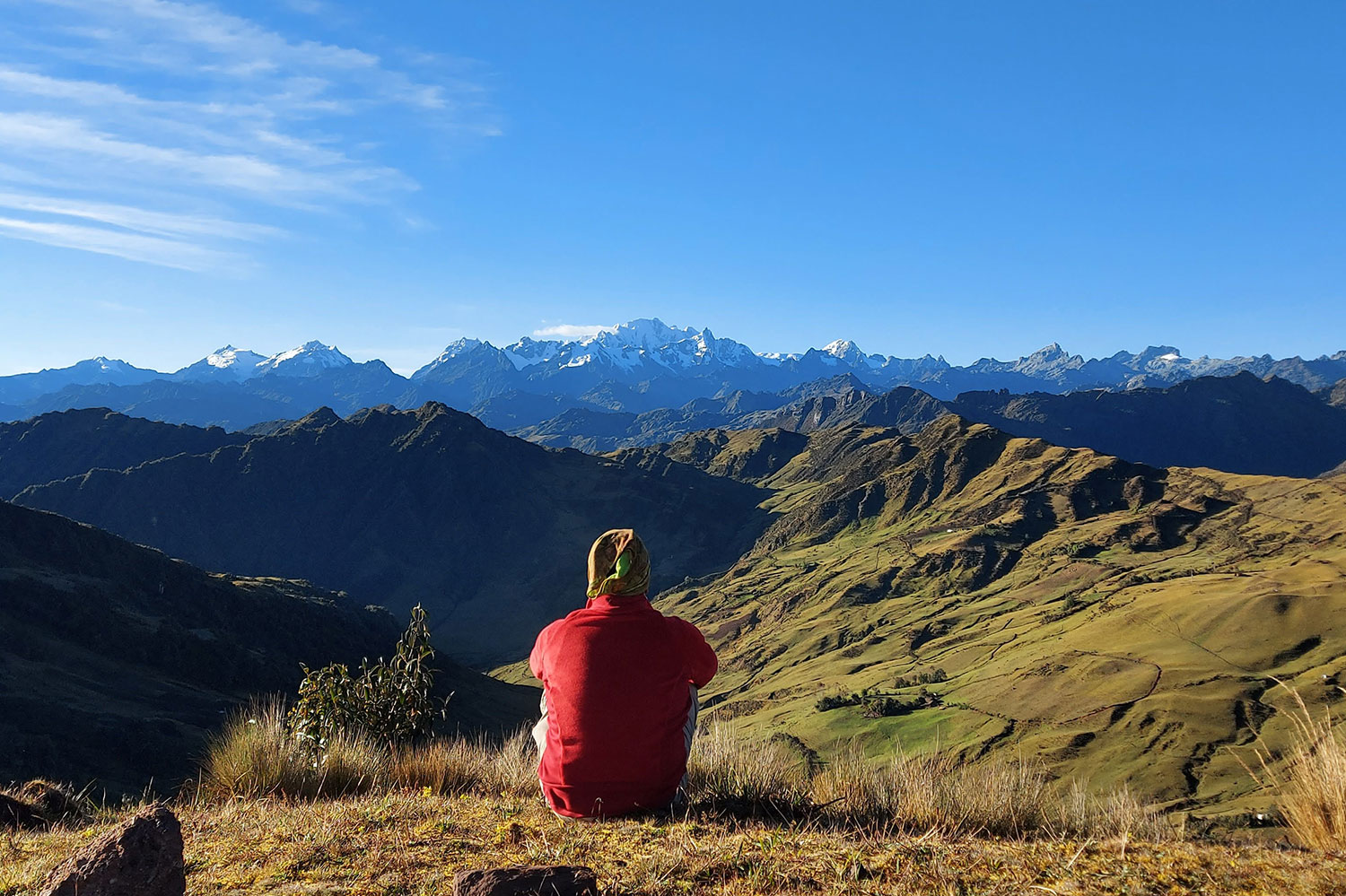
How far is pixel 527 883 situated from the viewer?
3.89 m

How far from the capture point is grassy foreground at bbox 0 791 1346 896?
424 cm

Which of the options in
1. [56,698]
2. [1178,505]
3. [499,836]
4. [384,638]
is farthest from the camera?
[1178,505]

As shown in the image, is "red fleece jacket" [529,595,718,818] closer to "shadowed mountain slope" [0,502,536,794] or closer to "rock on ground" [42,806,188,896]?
"rock on ground" [42,806,188,896]

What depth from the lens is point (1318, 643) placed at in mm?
76438

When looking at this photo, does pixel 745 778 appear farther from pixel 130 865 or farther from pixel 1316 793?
pixel 130 865

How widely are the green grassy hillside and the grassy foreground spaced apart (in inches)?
1351

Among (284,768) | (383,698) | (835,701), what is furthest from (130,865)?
(835,701)

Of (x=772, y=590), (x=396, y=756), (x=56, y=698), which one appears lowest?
(x=772, y=590)

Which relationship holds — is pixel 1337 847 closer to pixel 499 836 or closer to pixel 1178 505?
pixel 499 836

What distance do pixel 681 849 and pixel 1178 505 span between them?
169m

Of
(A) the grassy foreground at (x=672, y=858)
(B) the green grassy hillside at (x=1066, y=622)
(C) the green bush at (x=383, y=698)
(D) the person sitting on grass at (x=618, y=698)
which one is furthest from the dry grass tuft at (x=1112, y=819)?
(B) the green grassy hillside at (x=1066, y=622)

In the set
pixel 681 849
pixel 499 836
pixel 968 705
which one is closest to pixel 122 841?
pixel 499 836

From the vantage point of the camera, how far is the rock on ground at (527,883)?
3.85 meters

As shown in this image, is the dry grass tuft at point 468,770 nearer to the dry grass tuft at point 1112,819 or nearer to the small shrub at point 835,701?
the dry grass tuft at point 1112,819
